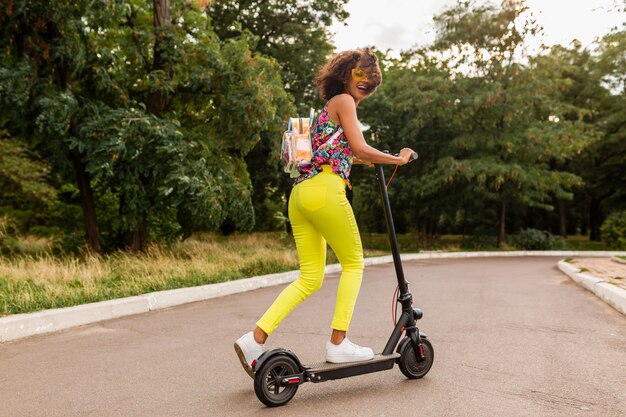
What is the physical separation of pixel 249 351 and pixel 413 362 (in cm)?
121

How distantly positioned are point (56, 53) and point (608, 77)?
3290 cm

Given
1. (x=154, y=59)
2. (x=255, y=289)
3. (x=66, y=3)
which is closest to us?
(x=255, y=289)

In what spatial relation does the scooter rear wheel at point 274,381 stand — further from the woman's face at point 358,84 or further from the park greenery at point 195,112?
the park greenery at point 195,112

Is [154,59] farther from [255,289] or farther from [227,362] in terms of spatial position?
[227,362]

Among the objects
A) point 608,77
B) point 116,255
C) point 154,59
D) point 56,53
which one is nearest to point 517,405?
point 116,255

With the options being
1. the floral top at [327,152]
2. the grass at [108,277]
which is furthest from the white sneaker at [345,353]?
the grass at [108,277]

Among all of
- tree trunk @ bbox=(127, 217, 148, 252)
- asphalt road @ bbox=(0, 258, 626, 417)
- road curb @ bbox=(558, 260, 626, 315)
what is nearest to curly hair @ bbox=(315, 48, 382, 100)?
asphalt road @ bbox=(0, 258, 626, 417)

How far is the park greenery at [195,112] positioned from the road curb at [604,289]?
21.4 ft

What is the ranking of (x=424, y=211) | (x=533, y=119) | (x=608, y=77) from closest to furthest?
(x=533, y=119), (x=424, y=211), (x=608, y=77)

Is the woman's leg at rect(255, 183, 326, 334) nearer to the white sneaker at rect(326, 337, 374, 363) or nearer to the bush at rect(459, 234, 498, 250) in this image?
the white sneaker at rect(326, 337, 374, 363)

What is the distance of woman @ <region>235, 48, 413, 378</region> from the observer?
12.1 ft

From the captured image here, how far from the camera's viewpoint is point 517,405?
3609 mm

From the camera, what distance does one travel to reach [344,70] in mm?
3855

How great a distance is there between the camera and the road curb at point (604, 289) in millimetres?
7771
